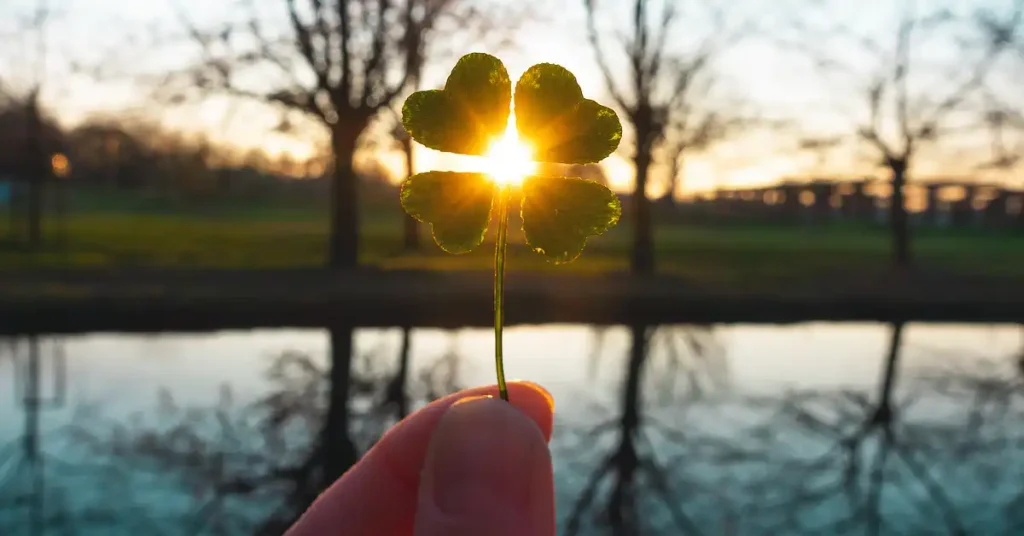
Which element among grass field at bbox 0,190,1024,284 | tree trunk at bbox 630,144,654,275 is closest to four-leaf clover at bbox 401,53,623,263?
grass field at bbox 0,190,1024,284

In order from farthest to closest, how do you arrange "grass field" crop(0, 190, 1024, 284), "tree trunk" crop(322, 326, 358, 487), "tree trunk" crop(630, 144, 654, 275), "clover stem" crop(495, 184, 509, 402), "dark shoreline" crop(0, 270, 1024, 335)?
"grass field" crop(0, 190, 1024, 284) < "tree trunk" crop(630, 144, 654, 275) < "dark shoreline" crop(0, 270, 1024, 335) < "tree trunk" crop(322, 326, 358, 487) < "clover stem" crop(495, 184, 509, 402)

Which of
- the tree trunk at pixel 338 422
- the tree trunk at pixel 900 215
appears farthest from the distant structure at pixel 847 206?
the tree trunk at pixel 338 422

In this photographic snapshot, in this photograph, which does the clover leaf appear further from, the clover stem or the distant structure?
the distant structure

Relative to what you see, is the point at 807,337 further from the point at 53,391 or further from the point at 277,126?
the point at 277,126

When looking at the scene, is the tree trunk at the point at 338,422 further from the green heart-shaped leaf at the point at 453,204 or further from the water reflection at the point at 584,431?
the green heart-shaped leaf at the point at 453,204

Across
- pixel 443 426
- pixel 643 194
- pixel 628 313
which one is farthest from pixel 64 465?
pixel 643 194

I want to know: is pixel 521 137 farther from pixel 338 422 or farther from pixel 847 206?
pixel 847 206
